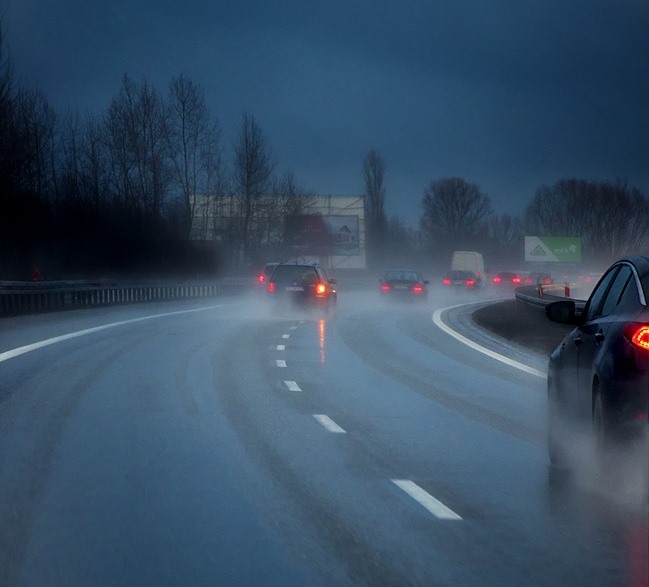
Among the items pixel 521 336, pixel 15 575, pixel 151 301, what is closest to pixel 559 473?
pixel 15 575

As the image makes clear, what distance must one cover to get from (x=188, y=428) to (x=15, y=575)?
563 centimetres

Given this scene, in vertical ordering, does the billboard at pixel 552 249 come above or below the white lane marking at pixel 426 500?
below

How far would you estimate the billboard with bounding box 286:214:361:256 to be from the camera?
7975cm

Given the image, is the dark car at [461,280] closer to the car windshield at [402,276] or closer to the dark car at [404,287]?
the car windshield at [402,276]

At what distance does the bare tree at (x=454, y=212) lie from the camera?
150 meters

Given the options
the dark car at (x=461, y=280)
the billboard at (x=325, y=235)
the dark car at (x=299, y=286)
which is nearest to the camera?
the dark car at (x=299, y=286)

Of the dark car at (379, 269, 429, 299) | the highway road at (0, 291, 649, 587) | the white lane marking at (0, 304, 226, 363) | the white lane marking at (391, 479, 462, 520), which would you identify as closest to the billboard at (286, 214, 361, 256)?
the dark car at (379, 269, 429, 299)

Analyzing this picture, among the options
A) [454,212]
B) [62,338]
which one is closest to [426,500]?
[62,338]

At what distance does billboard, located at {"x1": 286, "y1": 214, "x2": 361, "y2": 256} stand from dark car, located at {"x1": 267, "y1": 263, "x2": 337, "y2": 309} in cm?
4076

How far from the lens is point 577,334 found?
9.14 meters

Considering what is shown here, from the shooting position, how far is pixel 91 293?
1769 inches

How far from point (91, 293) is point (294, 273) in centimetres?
957

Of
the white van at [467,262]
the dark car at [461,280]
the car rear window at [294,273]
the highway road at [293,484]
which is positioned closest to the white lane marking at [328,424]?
the highway road at [293,484]

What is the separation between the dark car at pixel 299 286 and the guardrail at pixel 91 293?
22.7ft
